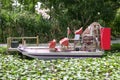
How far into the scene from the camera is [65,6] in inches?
605

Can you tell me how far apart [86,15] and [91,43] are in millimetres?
3847

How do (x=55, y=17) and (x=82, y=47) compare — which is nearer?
(x=82, y=47)

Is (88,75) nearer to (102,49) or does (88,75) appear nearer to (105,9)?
(102,49)

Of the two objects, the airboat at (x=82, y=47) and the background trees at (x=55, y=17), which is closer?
the airboat at (x=82, y=47)

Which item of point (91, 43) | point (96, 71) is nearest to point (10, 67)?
point (96, 71)

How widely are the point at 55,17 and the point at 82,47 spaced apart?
5740mm

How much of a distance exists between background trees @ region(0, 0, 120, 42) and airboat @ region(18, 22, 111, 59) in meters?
2.78

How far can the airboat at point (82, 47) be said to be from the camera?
1137cm

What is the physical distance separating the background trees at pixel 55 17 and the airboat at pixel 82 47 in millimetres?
2781

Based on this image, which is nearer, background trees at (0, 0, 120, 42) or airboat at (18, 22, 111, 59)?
airboat at (18, 22, 111, 59)

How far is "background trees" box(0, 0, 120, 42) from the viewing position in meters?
15.1

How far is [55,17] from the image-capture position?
57.4 ft

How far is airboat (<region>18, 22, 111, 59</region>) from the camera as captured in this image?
11367 mm

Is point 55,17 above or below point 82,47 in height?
above
